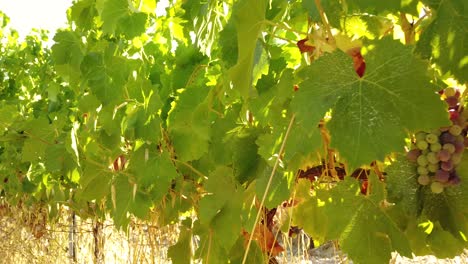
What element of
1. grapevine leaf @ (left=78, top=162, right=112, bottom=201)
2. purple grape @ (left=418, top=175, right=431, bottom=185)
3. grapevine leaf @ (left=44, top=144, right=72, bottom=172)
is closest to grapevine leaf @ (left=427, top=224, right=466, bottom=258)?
purple grape @ (left=418, top=175, right=431, bottom=185)

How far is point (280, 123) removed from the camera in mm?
838

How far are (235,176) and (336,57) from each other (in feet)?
1.54

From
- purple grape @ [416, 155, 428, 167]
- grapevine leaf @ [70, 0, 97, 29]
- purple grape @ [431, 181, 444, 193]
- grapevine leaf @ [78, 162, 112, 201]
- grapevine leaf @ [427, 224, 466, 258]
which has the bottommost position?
grapevine leaf @ [427, 224, 466, 258]

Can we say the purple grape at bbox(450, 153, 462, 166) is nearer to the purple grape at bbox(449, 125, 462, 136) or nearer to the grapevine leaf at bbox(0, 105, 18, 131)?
the purple grape at bbox(449, 125, 462, 136)

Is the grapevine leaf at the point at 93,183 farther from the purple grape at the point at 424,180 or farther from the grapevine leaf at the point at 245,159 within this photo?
the purple grape at the point at 424,180

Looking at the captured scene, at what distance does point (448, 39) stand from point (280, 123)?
321 millimetres

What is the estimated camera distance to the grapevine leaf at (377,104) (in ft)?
1.78

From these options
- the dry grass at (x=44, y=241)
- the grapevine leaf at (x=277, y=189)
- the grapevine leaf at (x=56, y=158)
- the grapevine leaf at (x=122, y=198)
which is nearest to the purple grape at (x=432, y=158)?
the grapevine leaf at (x=277, y=189)

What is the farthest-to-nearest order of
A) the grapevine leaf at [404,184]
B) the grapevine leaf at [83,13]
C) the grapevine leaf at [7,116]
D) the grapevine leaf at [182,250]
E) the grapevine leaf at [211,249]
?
the grapevine leaf at [7,116] < the grapevine leaf at [83,13] < the grapevine leaf at [182,250] < the grapevine leaf at [211,249] < the grapevine leaf at [404,184]

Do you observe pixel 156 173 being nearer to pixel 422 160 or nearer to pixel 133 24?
pixel 133 24

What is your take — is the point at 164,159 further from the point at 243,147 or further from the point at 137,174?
the point at 243,147

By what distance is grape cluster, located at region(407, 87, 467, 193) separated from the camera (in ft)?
1.93

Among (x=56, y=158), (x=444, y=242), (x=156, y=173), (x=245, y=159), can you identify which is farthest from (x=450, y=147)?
(x=56, y=158)

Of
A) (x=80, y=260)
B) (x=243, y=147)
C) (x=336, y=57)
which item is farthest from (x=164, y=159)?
(x=80, y=260)
